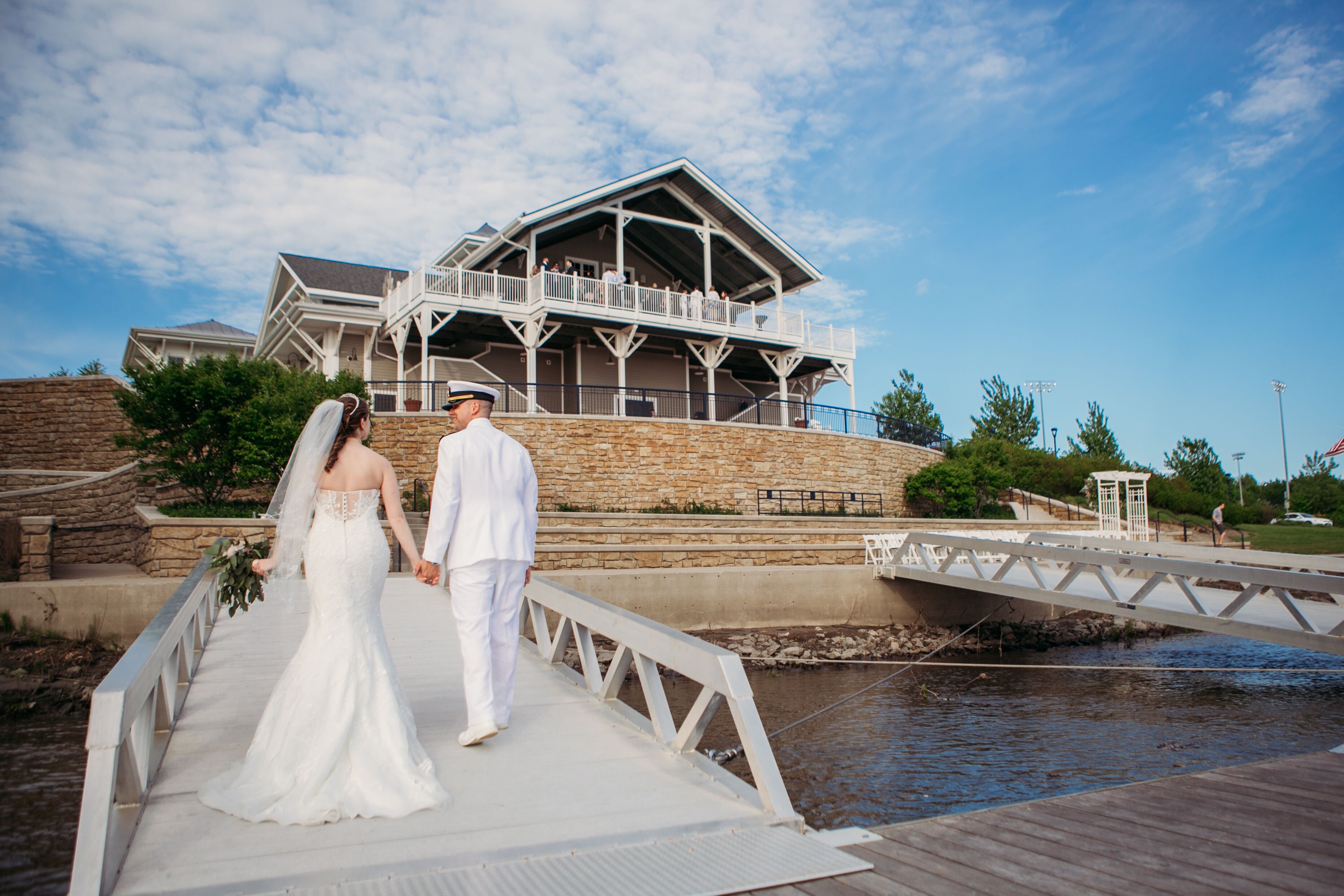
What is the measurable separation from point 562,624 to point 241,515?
870cm

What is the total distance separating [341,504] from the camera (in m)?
4.25

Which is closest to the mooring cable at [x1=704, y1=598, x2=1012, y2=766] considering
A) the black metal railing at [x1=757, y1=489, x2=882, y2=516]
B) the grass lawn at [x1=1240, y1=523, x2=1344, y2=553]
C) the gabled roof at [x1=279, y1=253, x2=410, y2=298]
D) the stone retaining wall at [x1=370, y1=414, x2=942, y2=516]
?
the black metal railing at [x1=757, y1=489, x2=882, y2=516]

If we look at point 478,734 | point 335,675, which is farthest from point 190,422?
point 335,675

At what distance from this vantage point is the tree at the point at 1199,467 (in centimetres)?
5209

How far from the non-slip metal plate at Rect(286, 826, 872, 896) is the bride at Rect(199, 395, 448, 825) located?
73cm

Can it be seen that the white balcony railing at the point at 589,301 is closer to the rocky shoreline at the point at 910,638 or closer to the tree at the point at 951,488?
the tree at the point at 951,488

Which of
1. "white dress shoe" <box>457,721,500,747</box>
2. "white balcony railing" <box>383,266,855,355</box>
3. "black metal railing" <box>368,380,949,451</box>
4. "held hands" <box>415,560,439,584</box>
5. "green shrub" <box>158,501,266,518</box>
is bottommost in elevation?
"white dress shoe" <box>457,721,500,747</box>

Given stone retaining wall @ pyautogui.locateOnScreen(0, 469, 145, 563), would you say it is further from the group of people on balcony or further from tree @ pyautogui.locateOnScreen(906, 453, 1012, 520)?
tree @ pyautogui.locateOnScreen(906, 453, 1012, 520)

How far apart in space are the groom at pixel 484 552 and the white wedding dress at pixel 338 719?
1.39 ft

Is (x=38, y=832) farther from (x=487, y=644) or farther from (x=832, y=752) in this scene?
(x=832, y=752)

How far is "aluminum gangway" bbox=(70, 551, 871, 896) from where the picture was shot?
9.57 ft

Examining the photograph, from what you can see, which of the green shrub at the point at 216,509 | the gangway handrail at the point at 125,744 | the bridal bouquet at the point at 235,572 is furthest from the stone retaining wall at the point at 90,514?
the bridal bouquet at the point at 235,572

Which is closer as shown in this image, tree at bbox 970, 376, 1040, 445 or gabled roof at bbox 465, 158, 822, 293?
gabled roof at bbox 465, 158, 822, 293

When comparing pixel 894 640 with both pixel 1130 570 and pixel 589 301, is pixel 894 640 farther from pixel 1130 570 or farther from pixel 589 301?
pixel 589 301
